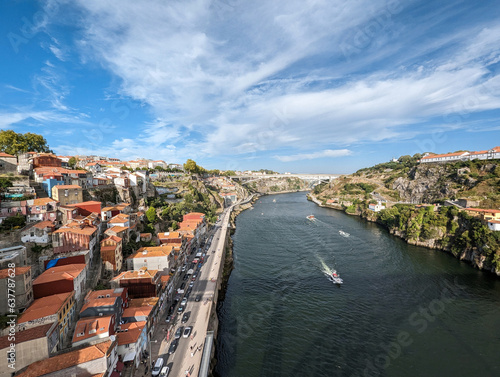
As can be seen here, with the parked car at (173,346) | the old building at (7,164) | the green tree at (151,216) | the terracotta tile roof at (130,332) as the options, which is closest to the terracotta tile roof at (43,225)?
the terracotta tile roof at (130,332)

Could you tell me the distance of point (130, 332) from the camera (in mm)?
10461

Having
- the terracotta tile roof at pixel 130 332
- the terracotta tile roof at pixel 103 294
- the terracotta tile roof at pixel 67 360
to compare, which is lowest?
the terracotta tile roof at pixel 130 332

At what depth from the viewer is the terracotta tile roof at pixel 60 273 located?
10.8m

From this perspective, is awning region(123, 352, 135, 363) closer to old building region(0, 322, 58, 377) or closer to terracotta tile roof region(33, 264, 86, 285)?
old building region(0, 322, 58, 377)

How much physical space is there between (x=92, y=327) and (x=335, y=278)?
17.1 meters

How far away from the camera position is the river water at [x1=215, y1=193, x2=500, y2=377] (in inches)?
453

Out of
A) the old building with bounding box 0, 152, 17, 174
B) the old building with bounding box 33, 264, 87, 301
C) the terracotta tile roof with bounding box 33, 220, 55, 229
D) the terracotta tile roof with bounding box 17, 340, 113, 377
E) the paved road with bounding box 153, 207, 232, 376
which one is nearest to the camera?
the terracotta tile roof with bounding box 17, 340, 113, 377

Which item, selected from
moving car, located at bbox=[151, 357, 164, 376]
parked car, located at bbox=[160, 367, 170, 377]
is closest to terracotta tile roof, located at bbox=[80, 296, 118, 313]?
moving car, located at bbox=[151, 357, 164, 376]

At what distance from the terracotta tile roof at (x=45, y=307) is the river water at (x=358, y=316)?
7.83 meters

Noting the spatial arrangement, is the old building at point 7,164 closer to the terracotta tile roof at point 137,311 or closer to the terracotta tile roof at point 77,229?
the terracotta tile roof at point 77,229

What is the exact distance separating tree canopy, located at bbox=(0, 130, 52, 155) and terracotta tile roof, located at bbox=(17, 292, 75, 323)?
22099 mm

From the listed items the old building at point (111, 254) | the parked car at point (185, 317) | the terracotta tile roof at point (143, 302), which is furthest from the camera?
the old building at point (111, 254)

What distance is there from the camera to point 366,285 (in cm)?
1888

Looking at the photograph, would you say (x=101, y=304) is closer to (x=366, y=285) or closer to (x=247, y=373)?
(x=247, y=373)
